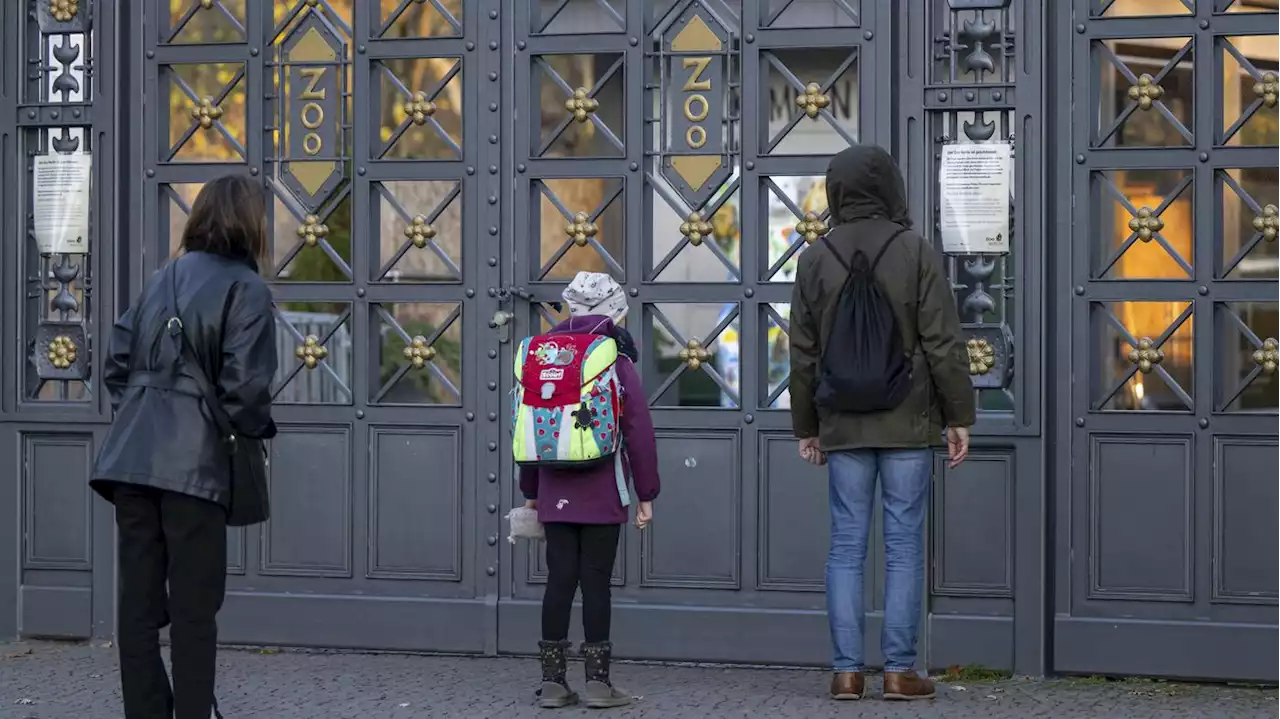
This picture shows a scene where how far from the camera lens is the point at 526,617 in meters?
7.68

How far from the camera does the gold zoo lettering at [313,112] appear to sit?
26.0 ft

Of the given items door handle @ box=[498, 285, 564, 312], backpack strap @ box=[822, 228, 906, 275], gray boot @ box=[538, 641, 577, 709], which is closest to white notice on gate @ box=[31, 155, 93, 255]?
door handle @ box=[498, 285, 564, 312]

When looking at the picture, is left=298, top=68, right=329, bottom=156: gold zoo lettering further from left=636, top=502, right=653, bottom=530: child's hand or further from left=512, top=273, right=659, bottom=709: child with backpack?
left=636, top=502, right=653, bottom=530: child's hand

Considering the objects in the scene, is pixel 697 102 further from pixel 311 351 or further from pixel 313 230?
pixel 311 351

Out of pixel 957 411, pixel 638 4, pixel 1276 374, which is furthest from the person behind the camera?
pixel 638 4

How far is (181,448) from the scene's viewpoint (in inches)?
217

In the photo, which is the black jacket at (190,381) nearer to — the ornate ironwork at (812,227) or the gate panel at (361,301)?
the gate panel at (361,301)

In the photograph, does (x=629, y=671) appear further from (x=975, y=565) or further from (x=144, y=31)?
(x=144, y=31)

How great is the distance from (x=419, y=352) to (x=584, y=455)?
1.63 m

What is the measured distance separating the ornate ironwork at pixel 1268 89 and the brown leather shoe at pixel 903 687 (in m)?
2.54

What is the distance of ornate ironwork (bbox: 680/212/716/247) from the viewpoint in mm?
7551

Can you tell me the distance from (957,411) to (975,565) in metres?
1.07

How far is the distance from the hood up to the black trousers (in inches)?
95.4

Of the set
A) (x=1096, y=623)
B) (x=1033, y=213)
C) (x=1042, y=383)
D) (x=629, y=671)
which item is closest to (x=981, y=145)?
(x=1033, y=213)
